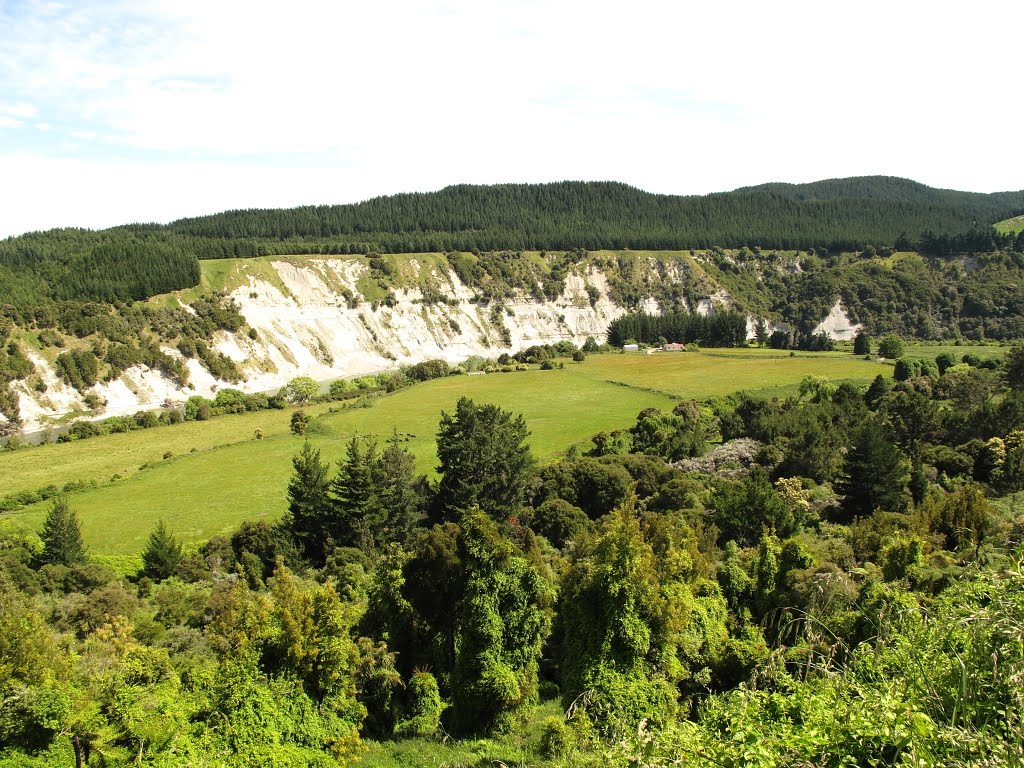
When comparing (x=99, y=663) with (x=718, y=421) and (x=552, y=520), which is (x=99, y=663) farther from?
(x=718, y=421)

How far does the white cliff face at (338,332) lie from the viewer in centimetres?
10069

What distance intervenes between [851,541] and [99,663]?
3343cm

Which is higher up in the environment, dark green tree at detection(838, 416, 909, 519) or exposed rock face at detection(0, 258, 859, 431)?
exposed rock face at detection(0, 258, 859, 431)

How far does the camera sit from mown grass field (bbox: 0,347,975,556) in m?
53.0

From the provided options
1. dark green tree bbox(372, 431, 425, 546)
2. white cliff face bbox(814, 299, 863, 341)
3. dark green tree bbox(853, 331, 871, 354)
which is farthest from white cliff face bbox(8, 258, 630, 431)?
dark green tree bbox(372, 431, 425, 546)

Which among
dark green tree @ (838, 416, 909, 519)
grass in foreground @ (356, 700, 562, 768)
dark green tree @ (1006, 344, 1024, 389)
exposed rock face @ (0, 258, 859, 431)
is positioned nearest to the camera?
grass in foreground @ (356, 700, 562, 768)

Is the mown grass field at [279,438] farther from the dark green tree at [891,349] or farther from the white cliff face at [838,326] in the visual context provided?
the white cliff face at [838,326]

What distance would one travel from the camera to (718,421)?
71.8 metres

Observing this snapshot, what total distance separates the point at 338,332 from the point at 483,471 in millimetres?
97337

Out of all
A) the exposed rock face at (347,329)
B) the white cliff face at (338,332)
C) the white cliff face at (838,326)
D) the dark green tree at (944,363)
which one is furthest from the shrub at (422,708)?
the white cliff face at (838,326)

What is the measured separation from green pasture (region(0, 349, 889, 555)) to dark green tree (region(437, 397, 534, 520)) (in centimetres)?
1160

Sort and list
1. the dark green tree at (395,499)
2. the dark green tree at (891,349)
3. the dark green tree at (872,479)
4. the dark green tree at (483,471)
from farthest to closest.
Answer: the dark green tree at (891,349), the dark green tree at (483,471), the dark green tree at (395,499), the dark green tree at (872,479)

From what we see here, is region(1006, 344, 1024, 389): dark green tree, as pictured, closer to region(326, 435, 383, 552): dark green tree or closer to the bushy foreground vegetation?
the bushy foreground vegetation

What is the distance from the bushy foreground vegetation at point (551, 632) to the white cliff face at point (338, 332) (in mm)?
63735
